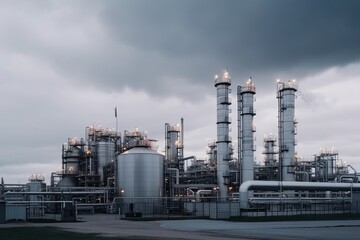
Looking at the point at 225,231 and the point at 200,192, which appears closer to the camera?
the point at 225,231

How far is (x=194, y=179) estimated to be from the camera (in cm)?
9131

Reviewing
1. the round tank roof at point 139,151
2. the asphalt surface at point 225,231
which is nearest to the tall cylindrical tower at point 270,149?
the round tank roof at point 139,151

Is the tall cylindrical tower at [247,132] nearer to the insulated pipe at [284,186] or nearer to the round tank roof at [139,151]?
the insulated pipe at [284,186]

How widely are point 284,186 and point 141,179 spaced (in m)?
20.8

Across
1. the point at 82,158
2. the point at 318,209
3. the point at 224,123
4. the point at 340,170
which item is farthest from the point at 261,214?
the point at 340,170

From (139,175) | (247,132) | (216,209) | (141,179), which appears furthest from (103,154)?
(216,209)

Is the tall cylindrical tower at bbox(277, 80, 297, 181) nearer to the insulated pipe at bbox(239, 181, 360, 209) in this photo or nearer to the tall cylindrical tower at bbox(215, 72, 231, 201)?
the insulated pipe at bbox(239, 181, 360, 209)

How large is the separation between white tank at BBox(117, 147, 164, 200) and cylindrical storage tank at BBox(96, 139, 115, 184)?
9.51 m

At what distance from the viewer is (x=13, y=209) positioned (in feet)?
194

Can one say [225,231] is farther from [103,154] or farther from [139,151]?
[103,154]

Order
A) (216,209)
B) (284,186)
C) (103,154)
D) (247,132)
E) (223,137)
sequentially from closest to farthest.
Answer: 1. (216,209)
2. (284,186)
3. (223,137)
4. (247,132)
5. (103,154)

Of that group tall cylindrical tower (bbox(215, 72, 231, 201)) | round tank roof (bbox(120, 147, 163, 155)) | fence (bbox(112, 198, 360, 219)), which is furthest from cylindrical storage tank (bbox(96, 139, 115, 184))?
tall cylindrical tower (bbox(215, 72, 231, 201))

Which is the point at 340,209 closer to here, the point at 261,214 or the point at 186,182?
the point at 261,214

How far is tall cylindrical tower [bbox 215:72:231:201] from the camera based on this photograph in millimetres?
80938
